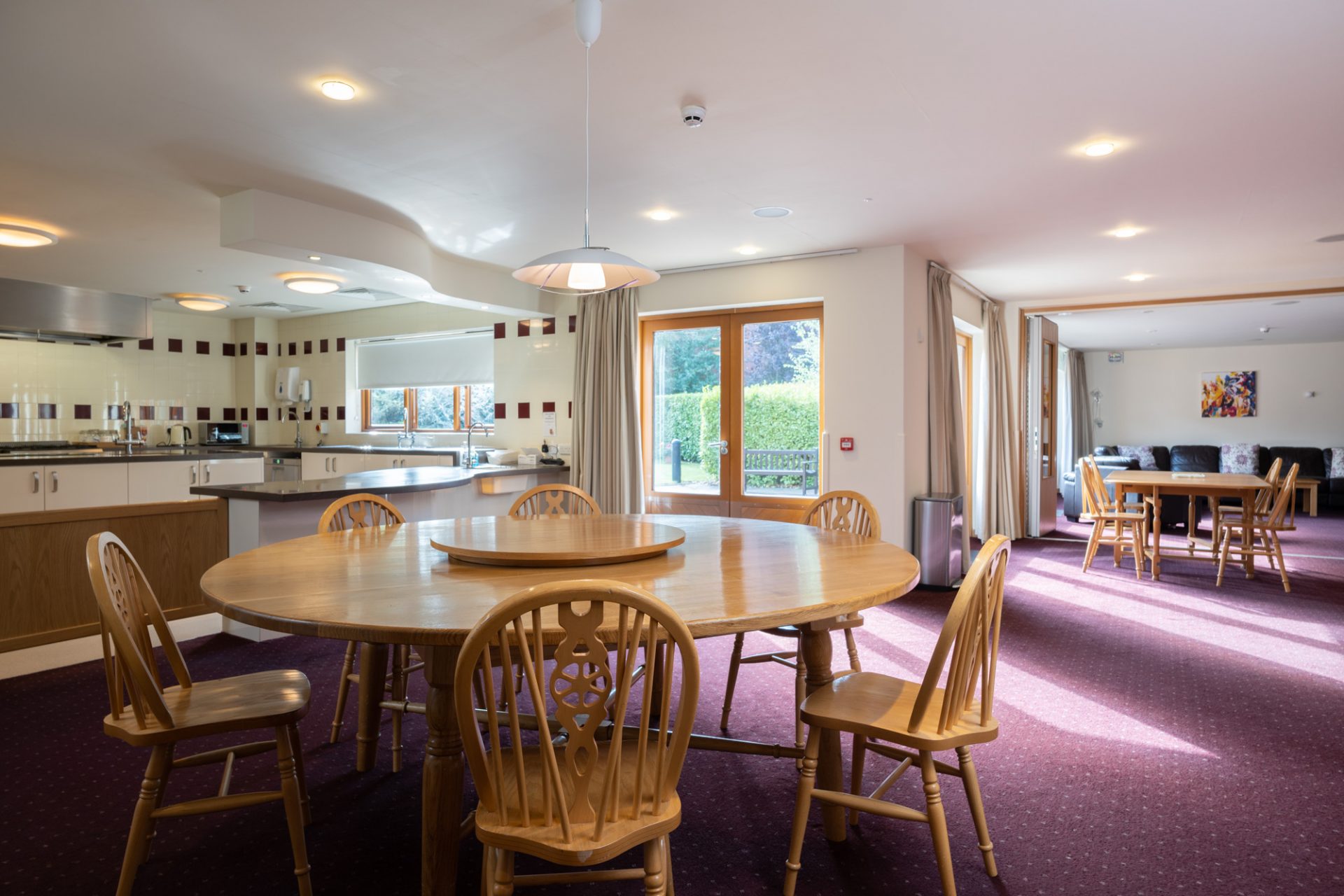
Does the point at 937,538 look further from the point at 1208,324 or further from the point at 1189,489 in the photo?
the point at 1208,324

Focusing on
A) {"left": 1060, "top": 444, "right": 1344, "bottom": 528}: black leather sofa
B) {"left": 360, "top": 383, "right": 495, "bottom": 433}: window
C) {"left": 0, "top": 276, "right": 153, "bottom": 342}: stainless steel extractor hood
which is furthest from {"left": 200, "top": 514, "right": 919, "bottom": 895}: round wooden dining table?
{"left": 1060, "top": 444, "right": 1344, "bottom": 528}: black leather sofa

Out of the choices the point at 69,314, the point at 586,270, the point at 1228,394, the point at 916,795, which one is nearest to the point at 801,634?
the point at 916,795

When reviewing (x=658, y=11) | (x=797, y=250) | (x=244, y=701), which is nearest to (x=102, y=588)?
(x=244, y=701)

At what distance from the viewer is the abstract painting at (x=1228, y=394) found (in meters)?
12.1

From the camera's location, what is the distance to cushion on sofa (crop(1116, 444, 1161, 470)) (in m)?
11.5

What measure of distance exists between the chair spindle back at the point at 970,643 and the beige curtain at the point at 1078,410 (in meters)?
12.0

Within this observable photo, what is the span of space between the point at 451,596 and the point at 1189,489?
6337mm

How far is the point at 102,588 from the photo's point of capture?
5.33 ft

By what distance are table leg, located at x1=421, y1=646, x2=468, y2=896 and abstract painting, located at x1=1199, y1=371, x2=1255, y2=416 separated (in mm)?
14023

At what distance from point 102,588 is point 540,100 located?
2284 millimetres

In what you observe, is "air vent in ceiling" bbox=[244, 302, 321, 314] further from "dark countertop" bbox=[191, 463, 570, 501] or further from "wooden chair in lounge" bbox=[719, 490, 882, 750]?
"wooden chair in lounge" bbox=[719, 490, 882, 750]

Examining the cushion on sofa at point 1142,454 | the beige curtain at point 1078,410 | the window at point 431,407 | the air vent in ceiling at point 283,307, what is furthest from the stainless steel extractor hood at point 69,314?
the beige curtain at point 1078,410

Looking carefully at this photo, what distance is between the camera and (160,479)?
5.97 m

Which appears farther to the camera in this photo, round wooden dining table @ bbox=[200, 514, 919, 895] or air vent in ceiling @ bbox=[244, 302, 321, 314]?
air vent in ceiling @ bbox=[244, 302, 321, 314]
